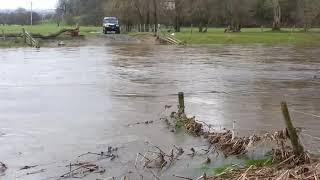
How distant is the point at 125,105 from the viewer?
16812 millimetres

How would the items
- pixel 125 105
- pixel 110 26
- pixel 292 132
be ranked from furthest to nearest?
1. pixel 110 26
2. pixel 125 105
3. pixel 292 132

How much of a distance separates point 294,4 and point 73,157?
268ft

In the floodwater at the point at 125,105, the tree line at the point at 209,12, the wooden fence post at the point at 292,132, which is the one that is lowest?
the floodwater at the point at 125,105

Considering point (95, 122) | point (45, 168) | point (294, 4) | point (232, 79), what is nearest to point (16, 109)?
point (95, 122)

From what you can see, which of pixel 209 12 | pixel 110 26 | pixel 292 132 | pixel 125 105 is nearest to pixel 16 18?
pixel 209 12

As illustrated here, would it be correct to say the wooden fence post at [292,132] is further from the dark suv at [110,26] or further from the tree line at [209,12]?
the dark suv at [110,26]

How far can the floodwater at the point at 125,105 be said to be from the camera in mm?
11367

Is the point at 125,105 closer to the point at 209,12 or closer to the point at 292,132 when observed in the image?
the point at 292,132

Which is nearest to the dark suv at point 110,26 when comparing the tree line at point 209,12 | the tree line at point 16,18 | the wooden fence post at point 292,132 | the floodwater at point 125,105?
the tree line at point 209,12

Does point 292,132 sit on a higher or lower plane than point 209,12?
lower

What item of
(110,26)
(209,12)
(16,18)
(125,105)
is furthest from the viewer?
(16,18)

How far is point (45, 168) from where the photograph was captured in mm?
10008

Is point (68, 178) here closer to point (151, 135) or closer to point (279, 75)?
point (151, 135)

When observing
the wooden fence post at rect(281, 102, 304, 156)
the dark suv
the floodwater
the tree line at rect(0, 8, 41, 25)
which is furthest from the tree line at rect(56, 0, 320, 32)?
the wooden fence post at rect(281, 102, 304, 156)
